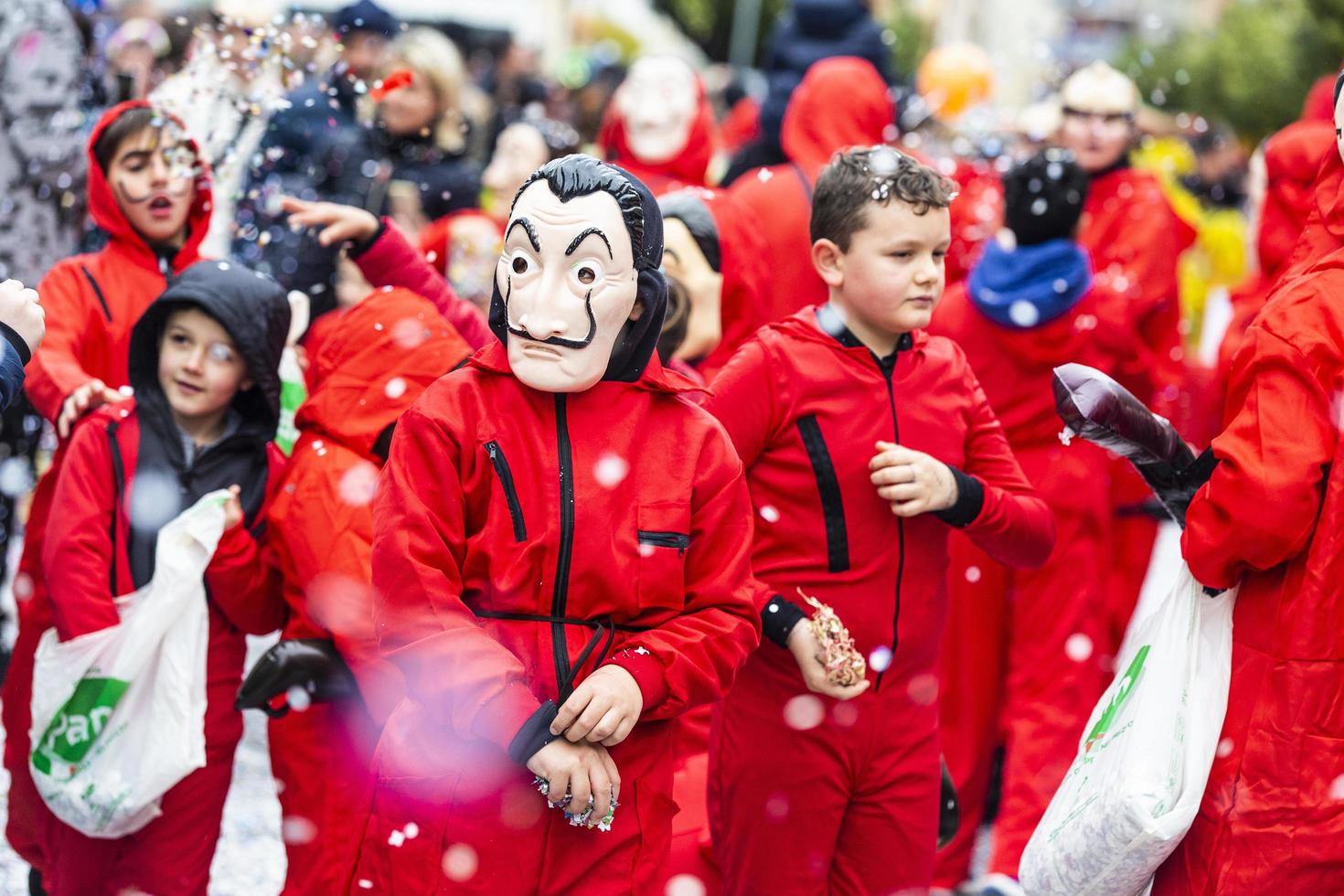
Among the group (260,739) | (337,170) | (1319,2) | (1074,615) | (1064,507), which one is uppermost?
(1319,2)

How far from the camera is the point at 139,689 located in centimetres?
370

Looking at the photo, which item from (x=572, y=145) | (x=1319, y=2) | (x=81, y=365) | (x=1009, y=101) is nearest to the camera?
(x=81, y=365)

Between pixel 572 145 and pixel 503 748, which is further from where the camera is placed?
pixel 572 145

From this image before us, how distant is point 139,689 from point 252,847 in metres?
1.47

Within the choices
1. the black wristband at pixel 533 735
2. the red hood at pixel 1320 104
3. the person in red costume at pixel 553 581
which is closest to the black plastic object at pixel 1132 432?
the person in red costume at pixel 553 581

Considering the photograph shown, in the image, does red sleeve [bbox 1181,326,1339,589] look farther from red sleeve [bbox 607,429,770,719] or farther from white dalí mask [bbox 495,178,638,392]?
white dalí mask [bbox 495,178,638,392]

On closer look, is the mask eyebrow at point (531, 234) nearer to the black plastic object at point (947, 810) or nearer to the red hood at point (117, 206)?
the black plastic object at point (947, 810)

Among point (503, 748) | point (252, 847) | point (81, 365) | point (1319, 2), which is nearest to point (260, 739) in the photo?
point (252, 847)

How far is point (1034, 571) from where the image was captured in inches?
201

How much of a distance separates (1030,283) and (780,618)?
7.01ft

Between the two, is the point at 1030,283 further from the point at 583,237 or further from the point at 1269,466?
the point at 583,237

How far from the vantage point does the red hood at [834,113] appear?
5.96m

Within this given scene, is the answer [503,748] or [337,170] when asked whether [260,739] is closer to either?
[337,170]

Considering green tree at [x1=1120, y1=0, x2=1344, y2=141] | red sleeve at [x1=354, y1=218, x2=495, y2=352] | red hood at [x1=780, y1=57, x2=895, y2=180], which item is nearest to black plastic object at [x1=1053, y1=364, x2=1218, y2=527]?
red sleeve at [x1=354, y1=218, x2=495, y2=352]
